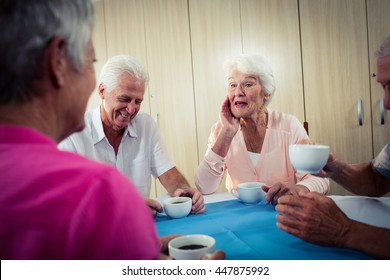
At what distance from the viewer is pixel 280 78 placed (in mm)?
2494

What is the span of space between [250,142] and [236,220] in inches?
28.7

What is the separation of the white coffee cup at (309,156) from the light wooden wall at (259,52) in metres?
1.68

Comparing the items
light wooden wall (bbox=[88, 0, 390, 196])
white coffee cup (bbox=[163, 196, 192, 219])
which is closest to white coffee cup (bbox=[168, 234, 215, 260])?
white coffee cup (bbox=[163, 196, 192, 219])

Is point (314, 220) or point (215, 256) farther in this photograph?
point (314, 220)

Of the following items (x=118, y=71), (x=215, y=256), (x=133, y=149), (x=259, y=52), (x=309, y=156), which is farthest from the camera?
(x=259, y=52)

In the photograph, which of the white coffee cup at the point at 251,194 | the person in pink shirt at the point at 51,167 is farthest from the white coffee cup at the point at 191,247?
the white coffee cup at the point at 251,194

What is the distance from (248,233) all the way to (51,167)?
1.75ft

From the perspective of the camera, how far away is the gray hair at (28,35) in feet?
1.39

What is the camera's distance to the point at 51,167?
1.29ft

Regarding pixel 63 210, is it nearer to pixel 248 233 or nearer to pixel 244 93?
pixel 248 233

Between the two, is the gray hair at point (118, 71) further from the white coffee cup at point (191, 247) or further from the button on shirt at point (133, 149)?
the white coffee cup at point (191, 247)

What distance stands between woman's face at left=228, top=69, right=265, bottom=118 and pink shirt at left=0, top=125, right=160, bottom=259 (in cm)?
121

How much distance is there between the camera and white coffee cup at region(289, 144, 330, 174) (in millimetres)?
852

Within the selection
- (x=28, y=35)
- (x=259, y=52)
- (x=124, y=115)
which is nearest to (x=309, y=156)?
(x=28, y=35)
